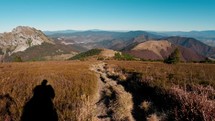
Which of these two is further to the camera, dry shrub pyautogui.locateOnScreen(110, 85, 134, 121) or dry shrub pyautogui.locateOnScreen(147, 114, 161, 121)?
dry shrub pyautogui.locateOnScreen(110, 85, 134, 121)

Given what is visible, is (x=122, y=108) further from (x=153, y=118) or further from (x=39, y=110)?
(x=39, y=110)

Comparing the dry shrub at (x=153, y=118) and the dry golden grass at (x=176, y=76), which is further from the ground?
the dry shrub at (x=153, y=118)

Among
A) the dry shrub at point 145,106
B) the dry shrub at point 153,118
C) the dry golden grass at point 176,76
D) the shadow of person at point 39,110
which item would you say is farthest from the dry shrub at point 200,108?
the dry golden grass at point 176,76

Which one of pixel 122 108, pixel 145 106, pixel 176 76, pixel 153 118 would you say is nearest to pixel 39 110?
pixel 122 108

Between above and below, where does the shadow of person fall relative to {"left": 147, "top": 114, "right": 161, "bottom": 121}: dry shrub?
above

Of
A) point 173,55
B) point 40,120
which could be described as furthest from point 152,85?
point 173,55

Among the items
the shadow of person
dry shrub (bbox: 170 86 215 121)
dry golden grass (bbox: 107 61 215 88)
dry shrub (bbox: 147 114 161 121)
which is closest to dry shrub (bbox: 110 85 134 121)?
dry shrub (bbox: 147 114 161 121)

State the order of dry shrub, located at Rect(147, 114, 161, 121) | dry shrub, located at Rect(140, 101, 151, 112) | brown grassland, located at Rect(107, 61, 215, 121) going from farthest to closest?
1. dry shrub, located at Rect(140, 101, 151, 112)
2. dry shrub, located at Rect(147, 114, 161, 121)
3. brown grassland, located at Rect(107, 61, 215, 121)

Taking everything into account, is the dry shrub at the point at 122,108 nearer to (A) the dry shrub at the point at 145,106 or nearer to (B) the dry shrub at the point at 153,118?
(A) the dry shrub at the point at 145,106

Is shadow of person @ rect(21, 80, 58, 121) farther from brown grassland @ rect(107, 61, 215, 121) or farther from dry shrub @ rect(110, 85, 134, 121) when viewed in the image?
brown grassland @ rect(107, 61, 215, 121)

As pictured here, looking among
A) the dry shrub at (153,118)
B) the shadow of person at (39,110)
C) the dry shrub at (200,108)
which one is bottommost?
the dry shrub at (153,118)

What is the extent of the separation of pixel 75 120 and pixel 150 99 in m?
8.36

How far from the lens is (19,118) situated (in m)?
13.0

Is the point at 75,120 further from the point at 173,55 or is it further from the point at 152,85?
the point at 173,55
